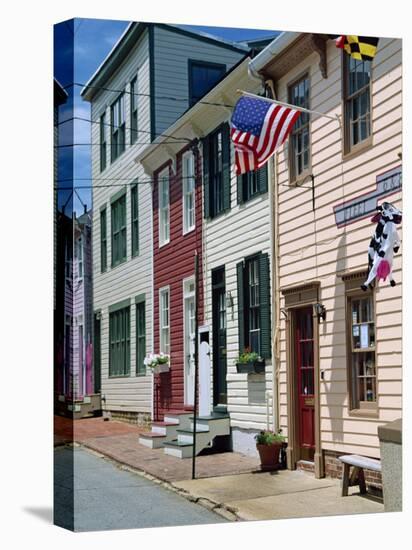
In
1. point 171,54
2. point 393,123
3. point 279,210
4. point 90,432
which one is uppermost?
point 171,54

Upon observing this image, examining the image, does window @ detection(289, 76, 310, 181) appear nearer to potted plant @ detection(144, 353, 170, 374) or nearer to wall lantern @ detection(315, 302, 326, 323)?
wall lantern @ detection(315, 302, 326, 323)

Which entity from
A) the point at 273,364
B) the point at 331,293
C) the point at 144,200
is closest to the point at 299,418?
the point at 273,364

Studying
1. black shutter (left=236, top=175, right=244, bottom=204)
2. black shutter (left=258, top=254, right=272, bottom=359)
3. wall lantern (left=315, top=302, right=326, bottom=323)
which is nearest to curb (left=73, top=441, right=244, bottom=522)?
black shutter (left=258, top=254, right=272, bottom=359)

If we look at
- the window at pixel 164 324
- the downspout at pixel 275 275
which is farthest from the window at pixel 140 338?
the downspout at pixel 275 275

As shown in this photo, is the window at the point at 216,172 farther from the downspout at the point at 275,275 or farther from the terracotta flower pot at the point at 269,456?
the terracotta flower pot at the point at 269,456

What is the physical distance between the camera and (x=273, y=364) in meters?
9.90

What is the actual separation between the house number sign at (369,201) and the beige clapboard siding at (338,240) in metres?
0.06

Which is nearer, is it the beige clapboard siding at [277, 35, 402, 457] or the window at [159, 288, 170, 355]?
the beige clapboard siding at [277, 35, 402, 457]

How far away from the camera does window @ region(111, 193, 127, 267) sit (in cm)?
948

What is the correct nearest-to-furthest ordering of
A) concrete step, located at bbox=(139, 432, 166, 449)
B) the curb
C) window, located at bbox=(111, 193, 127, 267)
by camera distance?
1. the curb
2. concrete step, located at bbox=(139, 432, 166, 449)
3. window, located at bbox=(111, 193, 127, 267)

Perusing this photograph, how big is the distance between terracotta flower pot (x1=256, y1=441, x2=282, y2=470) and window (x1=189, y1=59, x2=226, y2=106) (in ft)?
11.6

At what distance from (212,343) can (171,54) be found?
9.77ft

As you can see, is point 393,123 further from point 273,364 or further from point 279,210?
point 273,364

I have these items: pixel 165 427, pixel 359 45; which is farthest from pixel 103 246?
pixel 359 45
